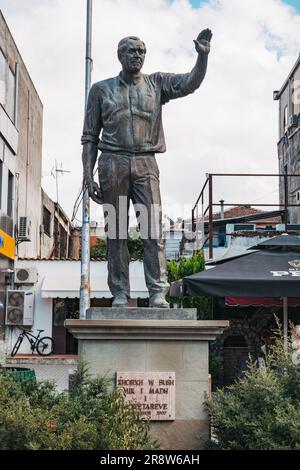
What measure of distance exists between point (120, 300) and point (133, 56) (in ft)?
7.69

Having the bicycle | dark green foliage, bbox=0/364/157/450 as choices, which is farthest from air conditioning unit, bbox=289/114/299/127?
dark green foliage, bbox=0/364/157/450

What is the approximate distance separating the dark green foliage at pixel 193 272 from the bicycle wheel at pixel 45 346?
9260mm

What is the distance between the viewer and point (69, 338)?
23844 millimetres

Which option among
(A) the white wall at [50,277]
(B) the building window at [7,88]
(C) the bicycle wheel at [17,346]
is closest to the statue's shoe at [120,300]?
(B) the building window at [7,88]

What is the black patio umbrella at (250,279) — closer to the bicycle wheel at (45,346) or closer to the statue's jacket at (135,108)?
the statue's jacket at (135,108)

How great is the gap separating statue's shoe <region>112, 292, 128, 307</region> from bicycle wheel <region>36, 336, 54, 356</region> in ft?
54.0

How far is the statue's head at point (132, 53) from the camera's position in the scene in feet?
22.8

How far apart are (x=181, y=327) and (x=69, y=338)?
59.1 feet

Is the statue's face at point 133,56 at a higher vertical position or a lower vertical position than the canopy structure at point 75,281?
higher

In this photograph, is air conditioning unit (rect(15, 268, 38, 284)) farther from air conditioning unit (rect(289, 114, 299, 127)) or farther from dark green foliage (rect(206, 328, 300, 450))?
dark green foliage (rect(206, 328, 300, 450))

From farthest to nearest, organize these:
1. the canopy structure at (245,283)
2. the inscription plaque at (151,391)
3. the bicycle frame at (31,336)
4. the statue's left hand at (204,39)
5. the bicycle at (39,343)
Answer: the bicycle frame at (31,336), the bicycle at (39,343), the canopy structure at (245,283), the statue's left hand at (204,39), the inscription plaque at (151,391)

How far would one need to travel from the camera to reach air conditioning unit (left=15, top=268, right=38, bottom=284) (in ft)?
76.6
